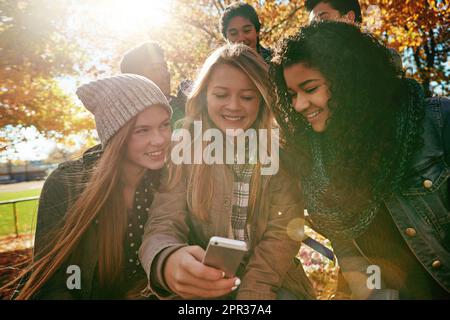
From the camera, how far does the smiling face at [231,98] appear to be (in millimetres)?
2271

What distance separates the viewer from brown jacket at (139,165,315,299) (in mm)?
1964

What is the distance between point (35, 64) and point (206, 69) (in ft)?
14.4

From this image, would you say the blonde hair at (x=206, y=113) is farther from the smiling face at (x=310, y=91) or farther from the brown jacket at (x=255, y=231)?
the smiling face at (x=310, y=91)

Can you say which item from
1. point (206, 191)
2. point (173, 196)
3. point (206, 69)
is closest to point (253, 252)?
point (206, 191)

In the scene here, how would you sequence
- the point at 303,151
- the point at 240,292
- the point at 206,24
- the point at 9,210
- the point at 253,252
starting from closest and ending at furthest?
the point at 240,292, the point at 253,252, the point at 303,151, the point at 206,24, the point at 9,210

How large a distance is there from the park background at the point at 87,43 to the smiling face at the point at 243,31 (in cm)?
144

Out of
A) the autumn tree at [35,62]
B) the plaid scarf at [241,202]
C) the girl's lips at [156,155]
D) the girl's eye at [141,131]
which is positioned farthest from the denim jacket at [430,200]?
the autumn tree at [35,62]

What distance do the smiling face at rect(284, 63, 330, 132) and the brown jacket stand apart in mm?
452

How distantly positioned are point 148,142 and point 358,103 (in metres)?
1.43

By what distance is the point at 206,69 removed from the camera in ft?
7.77

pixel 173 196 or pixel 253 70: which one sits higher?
pixel 253 70

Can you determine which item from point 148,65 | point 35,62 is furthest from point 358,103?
point 35,62

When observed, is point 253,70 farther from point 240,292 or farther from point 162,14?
point 162,14

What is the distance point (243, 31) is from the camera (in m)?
4.18
